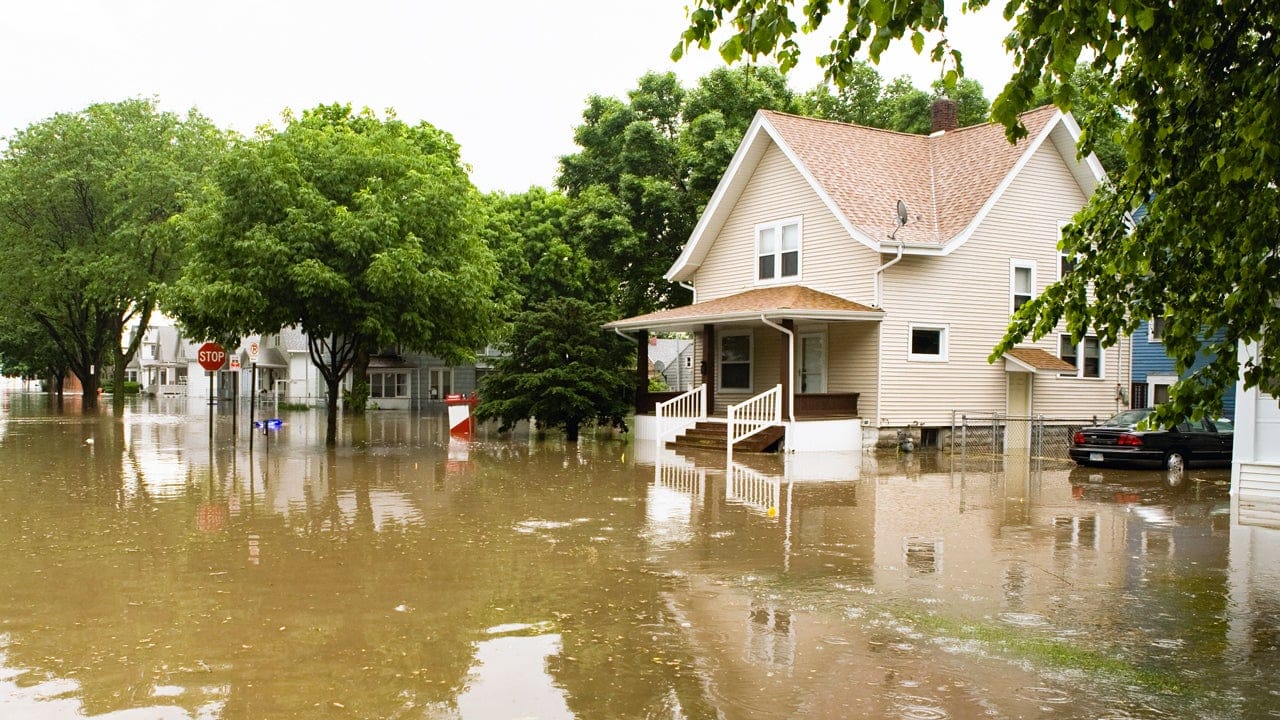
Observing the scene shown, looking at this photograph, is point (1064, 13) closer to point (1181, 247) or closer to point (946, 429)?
point (1181, 247)

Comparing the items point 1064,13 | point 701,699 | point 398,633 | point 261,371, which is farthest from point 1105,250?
point 261,371

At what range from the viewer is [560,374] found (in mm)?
27609

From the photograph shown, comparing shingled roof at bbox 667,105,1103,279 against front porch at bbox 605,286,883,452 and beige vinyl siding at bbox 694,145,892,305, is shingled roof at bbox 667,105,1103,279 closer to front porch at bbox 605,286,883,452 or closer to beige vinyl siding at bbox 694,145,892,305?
beige vinyl siding at bbox 694,145,892,305

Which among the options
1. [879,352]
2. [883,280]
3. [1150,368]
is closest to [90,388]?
[879,352]

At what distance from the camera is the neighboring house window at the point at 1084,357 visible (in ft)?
98.2

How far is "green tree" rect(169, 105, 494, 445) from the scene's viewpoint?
22.2m

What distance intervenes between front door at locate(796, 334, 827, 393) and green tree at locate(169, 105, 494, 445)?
8.77 m

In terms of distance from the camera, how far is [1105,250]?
7336 millimetres

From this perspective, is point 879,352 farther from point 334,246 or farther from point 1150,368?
point 334,246

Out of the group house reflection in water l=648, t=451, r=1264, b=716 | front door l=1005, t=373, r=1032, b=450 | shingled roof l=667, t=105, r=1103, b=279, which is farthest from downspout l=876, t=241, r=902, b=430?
house reflection in water l=648, t=451, r=1264, b=716

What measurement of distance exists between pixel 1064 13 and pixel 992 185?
23.4 metres

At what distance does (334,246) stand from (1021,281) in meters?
17.9

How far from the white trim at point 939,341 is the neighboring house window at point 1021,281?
2454 mm

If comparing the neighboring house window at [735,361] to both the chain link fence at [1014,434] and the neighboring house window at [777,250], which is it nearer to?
the neighboring house window at [777,250]
